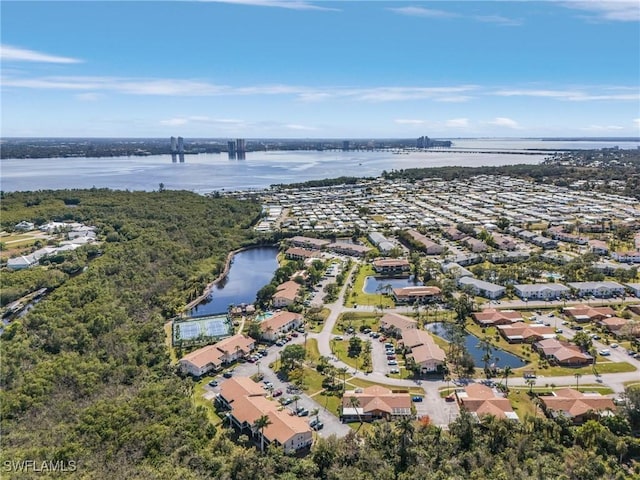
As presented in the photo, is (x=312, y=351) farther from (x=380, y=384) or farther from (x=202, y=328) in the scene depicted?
(x=202, y=328)

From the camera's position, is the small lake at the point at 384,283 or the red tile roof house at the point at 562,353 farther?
the small lake at the point at 384,283

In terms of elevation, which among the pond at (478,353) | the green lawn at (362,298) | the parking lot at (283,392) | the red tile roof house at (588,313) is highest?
the red tile roof house at (588,313)

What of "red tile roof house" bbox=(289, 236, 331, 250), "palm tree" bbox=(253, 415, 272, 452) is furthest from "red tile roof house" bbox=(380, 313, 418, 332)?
"red tile roof house" bbox=(289, 236, 331, 250)

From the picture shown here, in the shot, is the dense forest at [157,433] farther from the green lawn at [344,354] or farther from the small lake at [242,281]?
the green lawn at [344,354]

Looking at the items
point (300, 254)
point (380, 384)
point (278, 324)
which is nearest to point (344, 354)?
point (380, 384)

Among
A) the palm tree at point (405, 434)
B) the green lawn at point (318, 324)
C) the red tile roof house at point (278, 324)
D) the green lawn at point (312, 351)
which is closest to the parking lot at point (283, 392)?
the green lawn at point (312, 351)

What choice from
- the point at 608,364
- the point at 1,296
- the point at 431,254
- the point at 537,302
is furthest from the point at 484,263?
the point at 1,296
